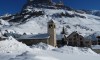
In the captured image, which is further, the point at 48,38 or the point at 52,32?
the point at 52,32

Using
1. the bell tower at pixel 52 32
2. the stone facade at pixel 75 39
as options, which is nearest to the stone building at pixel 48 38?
the bell tower at pixel 52 32

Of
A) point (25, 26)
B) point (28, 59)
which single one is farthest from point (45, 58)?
point (25, 26)

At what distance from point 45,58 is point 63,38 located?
72852mm

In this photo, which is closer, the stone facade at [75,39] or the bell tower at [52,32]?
the bell tower at [52,32]

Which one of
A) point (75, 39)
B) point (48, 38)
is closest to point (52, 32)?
point (48, 38)

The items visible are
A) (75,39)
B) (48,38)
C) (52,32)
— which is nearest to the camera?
(48,38)

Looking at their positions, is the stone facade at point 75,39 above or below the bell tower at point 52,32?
below

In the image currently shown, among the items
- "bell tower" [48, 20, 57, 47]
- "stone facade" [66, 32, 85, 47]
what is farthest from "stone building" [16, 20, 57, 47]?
"stone facade" [66, 32, 85, 47]

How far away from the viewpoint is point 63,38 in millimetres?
93125

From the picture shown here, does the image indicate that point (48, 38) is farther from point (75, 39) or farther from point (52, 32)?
point (75, 39)

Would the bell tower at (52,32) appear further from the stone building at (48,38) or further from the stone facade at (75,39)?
the stone facade at (75,39)

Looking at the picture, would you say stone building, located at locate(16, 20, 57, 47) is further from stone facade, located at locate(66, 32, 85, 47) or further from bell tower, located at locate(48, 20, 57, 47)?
stone facade, located at locate(66, 32, 85, 47)

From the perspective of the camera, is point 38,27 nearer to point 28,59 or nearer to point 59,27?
point 59,27

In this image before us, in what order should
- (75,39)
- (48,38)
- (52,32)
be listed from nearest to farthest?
(48,38) < (52,32) < (75,39)
